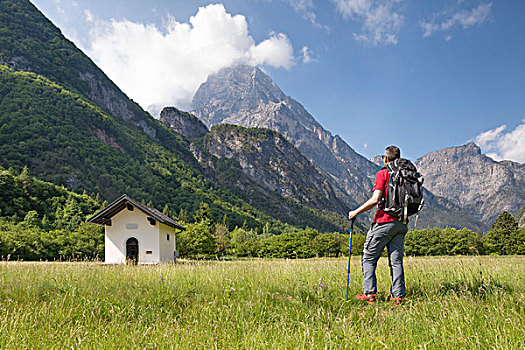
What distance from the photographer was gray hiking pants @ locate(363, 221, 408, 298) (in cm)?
500

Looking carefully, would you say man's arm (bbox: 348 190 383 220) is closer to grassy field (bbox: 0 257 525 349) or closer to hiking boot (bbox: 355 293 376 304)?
hiking boot (bbox: 355 293 376 304)

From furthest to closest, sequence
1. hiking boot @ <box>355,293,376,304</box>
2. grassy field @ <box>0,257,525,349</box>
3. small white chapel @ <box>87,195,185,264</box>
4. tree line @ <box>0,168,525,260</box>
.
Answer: tree line @ <box>0,168,525,260</box> < small white chapel @ <box>87,195,185,264</box> < hiking boot @ <box>355,293,376,304</box> < grassy field @ <box>0,257,525,349</box>

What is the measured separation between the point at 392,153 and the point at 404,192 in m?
0.79

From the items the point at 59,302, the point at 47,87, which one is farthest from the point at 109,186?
the point at 59,302

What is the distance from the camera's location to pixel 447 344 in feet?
10.4

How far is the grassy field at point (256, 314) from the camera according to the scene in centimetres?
330

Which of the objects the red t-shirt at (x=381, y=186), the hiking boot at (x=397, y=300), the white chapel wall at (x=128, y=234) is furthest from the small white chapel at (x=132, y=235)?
the hiking boot at (x=397, y=300)

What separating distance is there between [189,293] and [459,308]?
399 cm

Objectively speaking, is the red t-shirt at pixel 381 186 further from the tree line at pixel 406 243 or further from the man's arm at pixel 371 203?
the tree line at pixel 406 243

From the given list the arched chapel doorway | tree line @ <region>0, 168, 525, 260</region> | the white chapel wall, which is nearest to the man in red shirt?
the white chapel wall

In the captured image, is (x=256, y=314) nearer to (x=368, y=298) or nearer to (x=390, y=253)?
(x=368, y=298)

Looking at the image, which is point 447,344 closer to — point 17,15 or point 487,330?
point 487,330

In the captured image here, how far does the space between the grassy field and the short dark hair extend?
217 cm

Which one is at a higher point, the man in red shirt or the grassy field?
the man in red shirt
